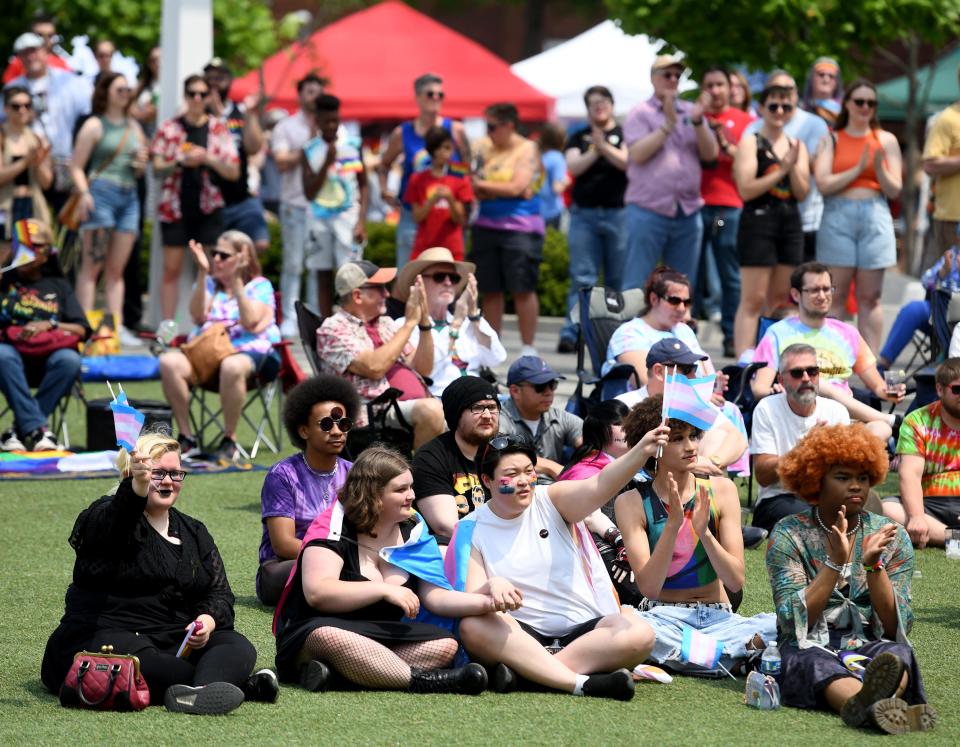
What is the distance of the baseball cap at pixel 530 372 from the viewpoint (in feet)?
26.6

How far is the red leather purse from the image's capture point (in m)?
5.60

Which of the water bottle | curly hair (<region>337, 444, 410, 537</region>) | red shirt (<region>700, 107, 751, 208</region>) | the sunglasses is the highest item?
the sunglasses

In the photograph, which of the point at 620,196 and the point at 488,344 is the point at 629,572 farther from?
the point at 620,196

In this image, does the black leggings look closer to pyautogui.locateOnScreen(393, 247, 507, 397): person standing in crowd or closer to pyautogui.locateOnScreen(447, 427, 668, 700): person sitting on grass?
pyautogui.locateOnScreen(447, 427, 668, 700): person sitting on grass

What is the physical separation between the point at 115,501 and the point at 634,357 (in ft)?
13.7

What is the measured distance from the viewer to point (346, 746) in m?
5.24

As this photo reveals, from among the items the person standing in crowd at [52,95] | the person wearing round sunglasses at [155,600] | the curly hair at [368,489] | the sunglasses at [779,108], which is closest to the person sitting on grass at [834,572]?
the curly hair at [368,489]

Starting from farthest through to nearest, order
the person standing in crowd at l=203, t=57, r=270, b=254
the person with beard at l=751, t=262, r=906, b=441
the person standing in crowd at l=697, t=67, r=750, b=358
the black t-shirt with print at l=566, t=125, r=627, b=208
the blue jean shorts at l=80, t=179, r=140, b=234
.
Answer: the blue jean shorts at l=80, t=179, r=140, b=234 → the person standing in crowd at l=203, t=57, r=270, b=254 → the black t-shirt with print at l=566, t=125, r=627, b=208 → the person standing in crowd at l=697, t=67, r=750, b=358 → the person with beard at l=751, t=262, r=906, b=441

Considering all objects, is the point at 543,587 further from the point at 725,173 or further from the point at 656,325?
the point at 725,173

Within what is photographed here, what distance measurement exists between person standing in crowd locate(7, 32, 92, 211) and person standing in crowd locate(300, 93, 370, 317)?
2.09 meters

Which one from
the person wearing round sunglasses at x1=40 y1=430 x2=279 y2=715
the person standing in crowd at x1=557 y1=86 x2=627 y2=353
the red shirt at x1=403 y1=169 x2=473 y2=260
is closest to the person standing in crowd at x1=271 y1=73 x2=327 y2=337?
the red shirt at x1=403 y1=169 x2=473 y2=260

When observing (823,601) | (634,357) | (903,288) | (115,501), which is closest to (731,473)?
(634,357)

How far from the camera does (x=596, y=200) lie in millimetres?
13742

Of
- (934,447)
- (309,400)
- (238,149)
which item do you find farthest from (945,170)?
(309,400)
